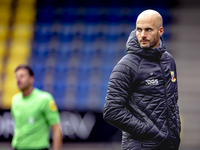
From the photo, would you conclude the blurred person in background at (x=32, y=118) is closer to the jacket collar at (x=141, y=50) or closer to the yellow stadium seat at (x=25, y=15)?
the jacket collar at (x=141, y=50)

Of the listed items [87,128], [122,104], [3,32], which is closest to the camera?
[122,104]

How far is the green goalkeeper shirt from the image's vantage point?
15.2 ft

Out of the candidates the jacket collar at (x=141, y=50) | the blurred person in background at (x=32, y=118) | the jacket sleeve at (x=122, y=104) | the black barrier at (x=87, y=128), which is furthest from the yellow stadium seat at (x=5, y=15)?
the jacket sleeve at (x=122, y=104)

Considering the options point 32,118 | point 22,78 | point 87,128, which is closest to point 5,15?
point 87,128

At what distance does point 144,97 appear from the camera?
2.58m

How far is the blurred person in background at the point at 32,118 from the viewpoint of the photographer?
465 cm

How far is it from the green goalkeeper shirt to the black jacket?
2195mm

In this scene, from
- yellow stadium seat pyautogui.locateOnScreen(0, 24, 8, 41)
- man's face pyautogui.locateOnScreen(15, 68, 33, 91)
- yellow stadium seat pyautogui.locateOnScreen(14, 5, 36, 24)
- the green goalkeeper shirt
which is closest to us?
the green goalkeeper shirt

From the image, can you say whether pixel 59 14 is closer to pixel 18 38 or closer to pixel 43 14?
pixel 43 14

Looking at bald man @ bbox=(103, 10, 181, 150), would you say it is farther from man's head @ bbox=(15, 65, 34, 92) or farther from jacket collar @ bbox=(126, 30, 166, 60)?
man's head @ bbox=(15, 65, 34, 92)

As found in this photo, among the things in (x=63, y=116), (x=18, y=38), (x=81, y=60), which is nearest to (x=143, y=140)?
(x=63, y=116)

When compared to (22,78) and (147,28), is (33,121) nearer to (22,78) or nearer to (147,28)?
(22,78)

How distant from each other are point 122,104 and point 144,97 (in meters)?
0.15

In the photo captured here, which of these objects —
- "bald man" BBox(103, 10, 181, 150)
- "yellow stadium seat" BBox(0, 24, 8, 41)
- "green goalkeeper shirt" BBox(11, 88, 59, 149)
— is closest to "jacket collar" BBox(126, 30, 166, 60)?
"bald man" BBox(103, 10, 181, 150)
